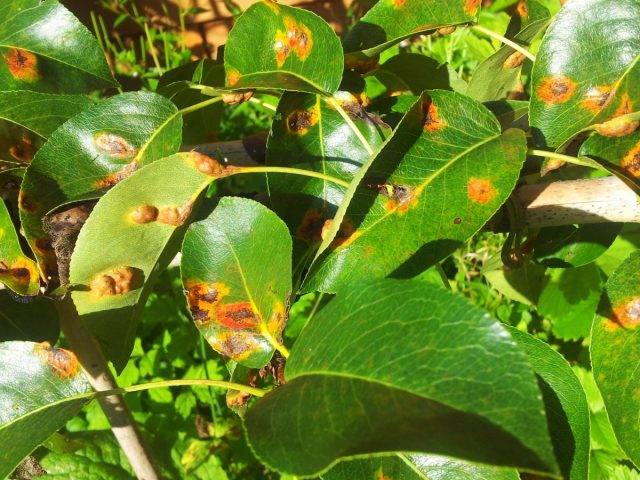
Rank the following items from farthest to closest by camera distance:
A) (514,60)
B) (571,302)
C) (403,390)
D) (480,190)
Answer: (571,302) < (514,60) < (480,190) < (403,390)

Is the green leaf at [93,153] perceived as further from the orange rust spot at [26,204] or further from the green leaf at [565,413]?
the green leaf at [565,413]

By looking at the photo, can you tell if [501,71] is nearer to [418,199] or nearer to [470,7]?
[470,7]

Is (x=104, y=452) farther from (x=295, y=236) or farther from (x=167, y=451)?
(x=295, y=236)

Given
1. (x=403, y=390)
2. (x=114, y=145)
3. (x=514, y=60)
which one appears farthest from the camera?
(x=514, y=60)

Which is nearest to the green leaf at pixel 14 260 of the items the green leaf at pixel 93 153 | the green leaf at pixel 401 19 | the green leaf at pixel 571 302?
the green leaf at pixel 93 153

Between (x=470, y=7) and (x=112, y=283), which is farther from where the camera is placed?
(x=470, y=7)

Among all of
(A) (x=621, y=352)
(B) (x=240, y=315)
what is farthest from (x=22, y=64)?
(A) (x=621, y=352)
